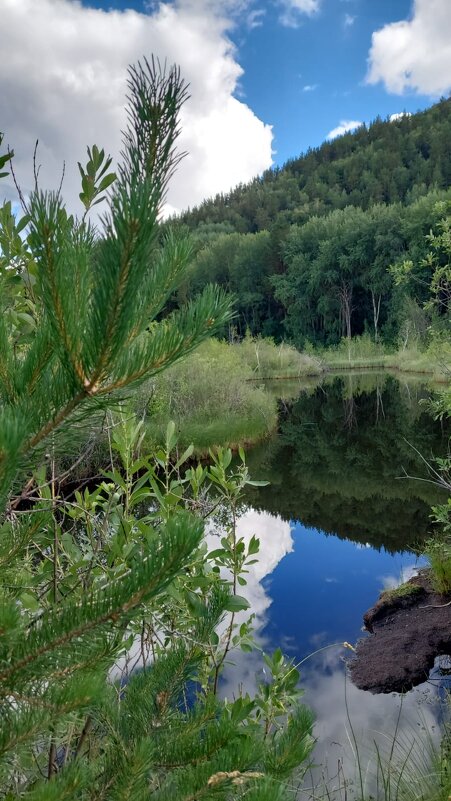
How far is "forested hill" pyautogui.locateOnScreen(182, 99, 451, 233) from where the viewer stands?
75.9 m

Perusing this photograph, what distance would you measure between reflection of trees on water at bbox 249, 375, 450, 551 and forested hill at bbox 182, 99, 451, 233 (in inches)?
1986

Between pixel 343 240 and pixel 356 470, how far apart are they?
44.9 metres

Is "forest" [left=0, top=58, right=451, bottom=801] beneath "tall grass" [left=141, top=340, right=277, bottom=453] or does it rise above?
above

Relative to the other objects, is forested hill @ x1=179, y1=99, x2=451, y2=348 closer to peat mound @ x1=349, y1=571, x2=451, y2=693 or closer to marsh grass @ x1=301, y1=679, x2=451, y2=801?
peat mound @ x1=349, y1=571, x2=451, y2=693

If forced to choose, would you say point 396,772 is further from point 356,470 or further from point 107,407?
point 356,470

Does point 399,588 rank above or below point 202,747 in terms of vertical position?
below

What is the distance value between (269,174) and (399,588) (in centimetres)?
11282

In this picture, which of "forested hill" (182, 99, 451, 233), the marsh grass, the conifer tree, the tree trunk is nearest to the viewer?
the conifer tree

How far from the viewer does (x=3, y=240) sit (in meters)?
1.62

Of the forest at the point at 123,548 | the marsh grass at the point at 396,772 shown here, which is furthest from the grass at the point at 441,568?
the marsh grass at the point at 396,772

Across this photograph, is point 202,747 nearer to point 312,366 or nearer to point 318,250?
point 312,366

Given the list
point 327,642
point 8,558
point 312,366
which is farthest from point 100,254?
point 312,366

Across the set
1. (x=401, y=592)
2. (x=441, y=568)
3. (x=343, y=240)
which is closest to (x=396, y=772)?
(x=441, y=568)

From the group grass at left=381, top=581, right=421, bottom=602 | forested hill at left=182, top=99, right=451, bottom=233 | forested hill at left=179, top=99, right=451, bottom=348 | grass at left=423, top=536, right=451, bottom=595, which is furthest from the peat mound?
forested hill at left=182, top=99, right=451, bottom=233
